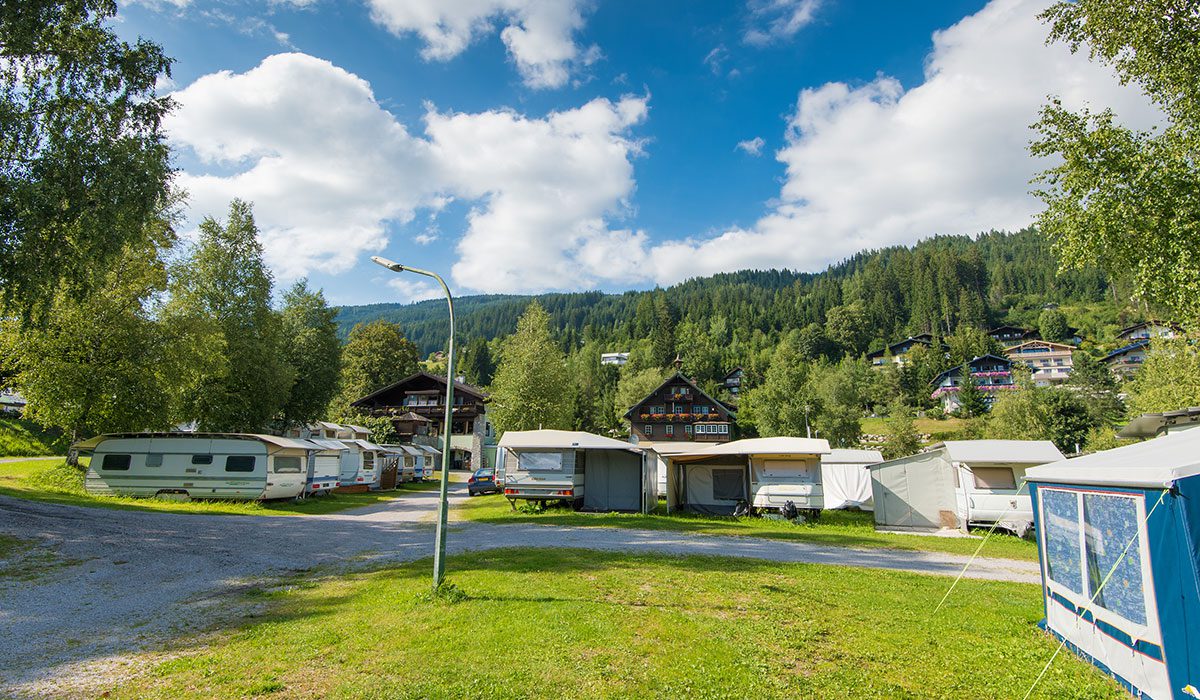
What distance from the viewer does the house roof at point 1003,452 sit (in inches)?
648

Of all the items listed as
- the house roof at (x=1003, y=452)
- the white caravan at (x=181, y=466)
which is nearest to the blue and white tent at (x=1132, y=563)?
the house roof at (x=1003, y=452)

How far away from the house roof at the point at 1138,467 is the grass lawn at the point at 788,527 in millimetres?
8263

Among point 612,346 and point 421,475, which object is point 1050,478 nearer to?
point 421,475

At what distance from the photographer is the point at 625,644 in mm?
6152

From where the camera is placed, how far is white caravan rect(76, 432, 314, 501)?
65.0 ft

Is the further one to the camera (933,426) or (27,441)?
(933,426)

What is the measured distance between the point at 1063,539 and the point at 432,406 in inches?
1969

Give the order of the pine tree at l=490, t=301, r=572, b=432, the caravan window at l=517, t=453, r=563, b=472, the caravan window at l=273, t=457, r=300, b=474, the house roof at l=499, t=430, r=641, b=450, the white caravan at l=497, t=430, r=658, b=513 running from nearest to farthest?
the house roof at l=499, t=430, r=641, b=450 < the white caravan at l=497, t=430, r=658, b=513 < the caravan window at l=517, t=453, r=563, b=472 < the caravan window at l=273, t=457, r=300, b=474 < the pine tree at l=490, t=301, r=572, b=432

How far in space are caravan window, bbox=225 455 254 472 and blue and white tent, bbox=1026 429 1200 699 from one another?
72.3 ft

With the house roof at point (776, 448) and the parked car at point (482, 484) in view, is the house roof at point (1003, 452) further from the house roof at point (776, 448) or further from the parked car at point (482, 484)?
the parked car at point (482, 484)

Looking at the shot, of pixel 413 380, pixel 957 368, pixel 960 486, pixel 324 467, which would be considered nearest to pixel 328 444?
pixel 324 467

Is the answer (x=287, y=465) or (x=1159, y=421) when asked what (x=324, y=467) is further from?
(x=1159, y=421)

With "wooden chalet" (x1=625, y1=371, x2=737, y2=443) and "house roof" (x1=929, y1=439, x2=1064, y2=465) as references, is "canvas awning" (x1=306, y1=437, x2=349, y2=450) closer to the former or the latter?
"house roof" (x1=929, y1=439, x2=1064, y2=465)

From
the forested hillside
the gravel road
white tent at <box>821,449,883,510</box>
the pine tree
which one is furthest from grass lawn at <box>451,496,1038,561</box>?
the forested hillside
